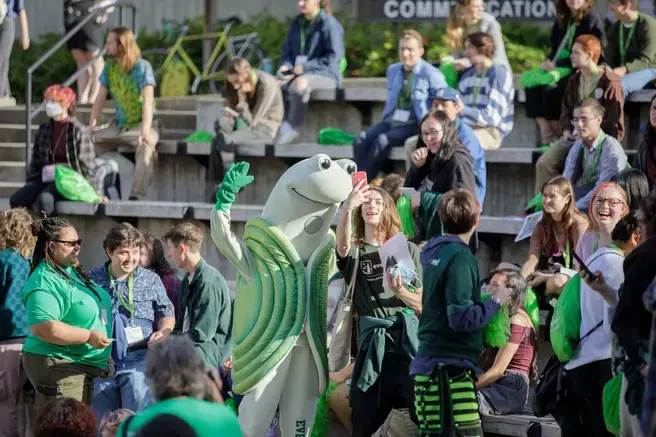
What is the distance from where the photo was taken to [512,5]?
13.8 metres

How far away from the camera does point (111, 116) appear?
14070mm

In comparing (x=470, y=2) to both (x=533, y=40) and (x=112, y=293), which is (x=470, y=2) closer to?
(x=533, y=40)

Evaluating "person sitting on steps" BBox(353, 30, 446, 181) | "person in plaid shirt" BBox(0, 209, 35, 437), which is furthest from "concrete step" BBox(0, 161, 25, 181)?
"person in plaid shirt" BBox(0, 209, 35, 437)

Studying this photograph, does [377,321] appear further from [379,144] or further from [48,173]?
[48,173]

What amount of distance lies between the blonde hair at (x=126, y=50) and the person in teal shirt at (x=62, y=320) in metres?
4.56

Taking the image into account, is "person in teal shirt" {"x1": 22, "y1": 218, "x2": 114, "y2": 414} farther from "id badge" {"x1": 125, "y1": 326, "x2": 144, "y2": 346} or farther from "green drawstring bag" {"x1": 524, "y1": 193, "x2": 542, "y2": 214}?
"green drawstring bag" {"x1": 524, "y1": 193, "x2": 542, "y2": 214}

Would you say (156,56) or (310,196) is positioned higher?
(156,56)

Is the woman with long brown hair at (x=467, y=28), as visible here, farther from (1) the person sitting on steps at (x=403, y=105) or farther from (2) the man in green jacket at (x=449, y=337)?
(2) the man in green jacket at (x=449, y=337)

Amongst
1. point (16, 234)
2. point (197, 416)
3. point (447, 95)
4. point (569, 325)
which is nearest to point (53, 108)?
point (16, 234)

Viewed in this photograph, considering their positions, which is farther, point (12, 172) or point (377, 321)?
point (12, 172)

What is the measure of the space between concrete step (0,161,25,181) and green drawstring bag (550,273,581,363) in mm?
7605

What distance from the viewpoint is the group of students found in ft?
25.3

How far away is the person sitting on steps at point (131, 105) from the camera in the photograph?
1206cm

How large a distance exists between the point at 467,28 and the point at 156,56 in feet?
18.3
